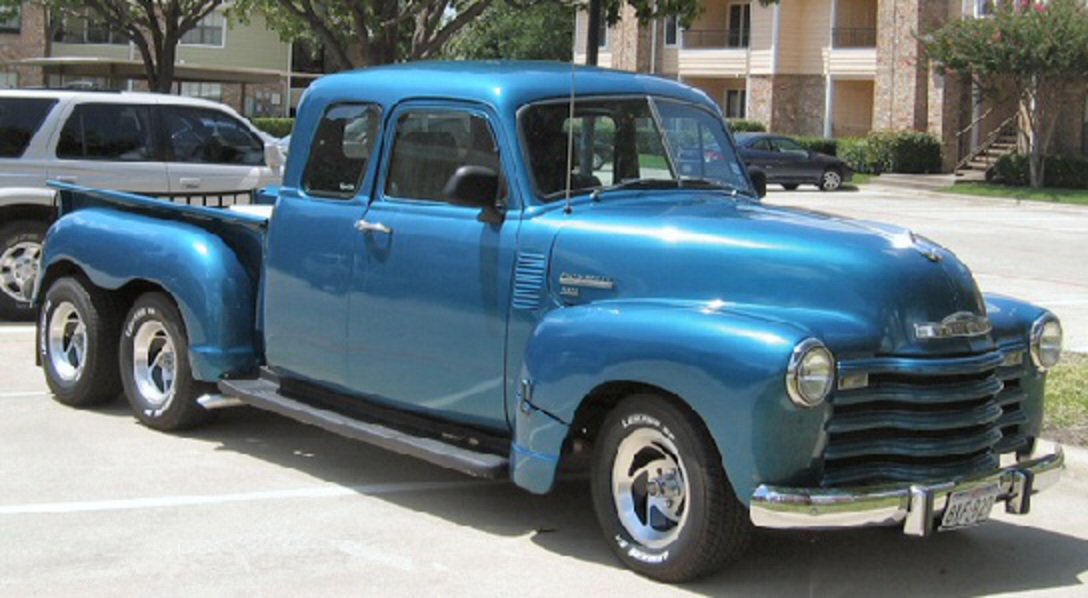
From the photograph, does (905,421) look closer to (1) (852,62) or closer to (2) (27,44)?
(1) (852,62)

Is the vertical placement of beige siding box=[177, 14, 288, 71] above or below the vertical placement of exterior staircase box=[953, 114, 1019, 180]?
above

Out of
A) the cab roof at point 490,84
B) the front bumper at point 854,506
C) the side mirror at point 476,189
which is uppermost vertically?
the cab roof at point 490,84

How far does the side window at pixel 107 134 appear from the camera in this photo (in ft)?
41.6

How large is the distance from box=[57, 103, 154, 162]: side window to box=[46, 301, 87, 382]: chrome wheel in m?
3.89

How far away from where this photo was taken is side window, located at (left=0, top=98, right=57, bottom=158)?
12.5 metres

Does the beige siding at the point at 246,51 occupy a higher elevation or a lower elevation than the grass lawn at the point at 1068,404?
higher

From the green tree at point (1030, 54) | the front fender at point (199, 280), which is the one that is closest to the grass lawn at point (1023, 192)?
the green tree at point (1030, 54)

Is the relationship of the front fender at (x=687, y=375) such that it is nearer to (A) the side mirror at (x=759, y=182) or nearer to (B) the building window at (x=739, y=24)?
(A) the side mirror at (x=759, y=182)

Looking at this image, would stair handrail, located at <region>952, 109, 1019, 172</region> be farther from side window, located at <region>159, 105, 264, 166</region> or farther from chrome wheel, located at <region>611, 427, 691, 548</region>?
chrome wheel, located at <region>611, 427, 691, 548</region>

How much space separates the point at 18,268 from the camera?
12.6 m

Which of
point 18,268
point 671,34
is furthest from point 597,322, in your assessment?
point 671,34

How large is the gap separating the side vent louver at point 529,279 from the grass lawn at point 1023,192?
30594mm

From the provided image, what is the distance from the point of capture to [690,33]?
52812 mm

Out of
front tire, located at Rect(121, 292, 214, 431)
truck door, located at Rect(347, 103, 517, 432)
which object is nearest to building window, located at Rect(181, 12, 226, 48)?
front tire, located at Rect(121, 292, 214, 431)
